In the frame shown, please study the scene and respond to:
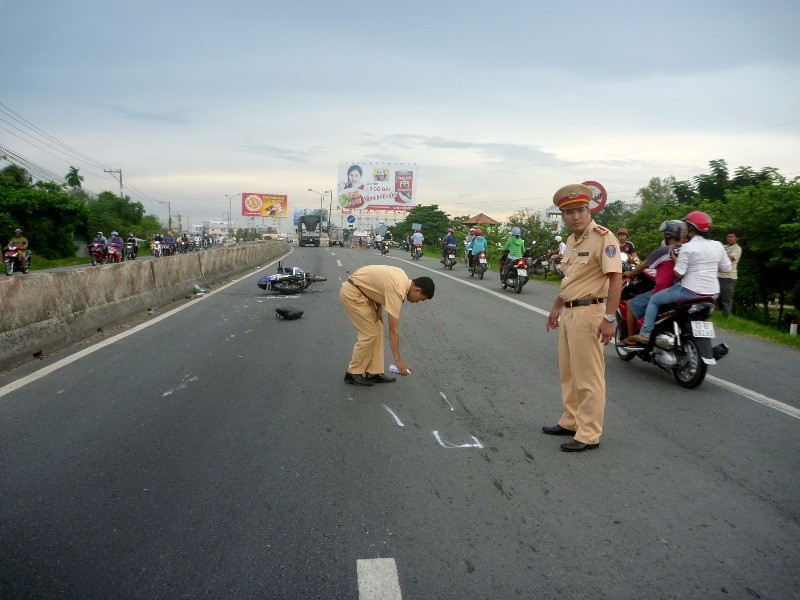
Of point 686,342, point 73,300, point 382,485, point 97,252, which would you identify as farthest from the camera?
point 97,252

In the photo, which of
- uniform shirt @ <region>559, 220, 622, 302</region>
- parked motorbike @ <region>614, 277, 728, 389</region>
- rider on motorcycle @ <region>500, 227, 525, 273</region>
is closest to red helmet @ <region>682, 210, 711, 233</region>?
parked motorbike @ <region>614, 277, 728, 389</region>

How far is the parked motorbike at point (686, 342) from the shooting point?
247 inches

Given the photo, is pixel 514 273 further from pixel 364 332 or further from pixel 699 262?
pixel 364 332

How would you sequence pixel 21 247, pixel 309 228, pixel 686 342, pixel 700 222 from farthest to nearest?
1. pixel 309 228
2. pixel 21 247
3. pixel 686 342
4. pixel 700 222

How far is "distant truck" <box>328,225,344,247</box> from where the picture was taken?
72000mm

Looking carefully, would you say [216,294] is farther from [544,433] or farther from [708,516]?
[708,516]

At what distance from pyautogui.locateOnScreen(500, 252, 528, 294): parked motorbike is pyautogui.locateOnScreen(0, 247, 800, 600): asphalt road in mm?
8999

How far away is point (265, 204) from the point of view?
88.6m

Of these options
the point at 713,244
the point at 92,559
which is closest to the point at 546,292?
the point at 713,244

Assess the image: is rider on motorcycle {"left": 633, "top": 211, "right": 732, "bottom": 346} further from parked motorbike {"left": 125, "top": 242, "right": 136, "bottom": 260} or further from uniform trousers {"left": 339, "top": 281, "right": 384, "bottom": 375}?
parked motorbike {"left": 125, "top": 242, "right": 136, "bottom": 260}

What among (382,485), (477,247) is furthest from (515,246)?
(382,485)

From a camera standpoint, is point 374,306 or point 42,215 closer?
point 374,306

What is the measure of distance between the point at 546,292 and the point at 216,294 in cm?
846

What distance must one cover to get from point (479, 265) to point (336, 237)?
176ft
